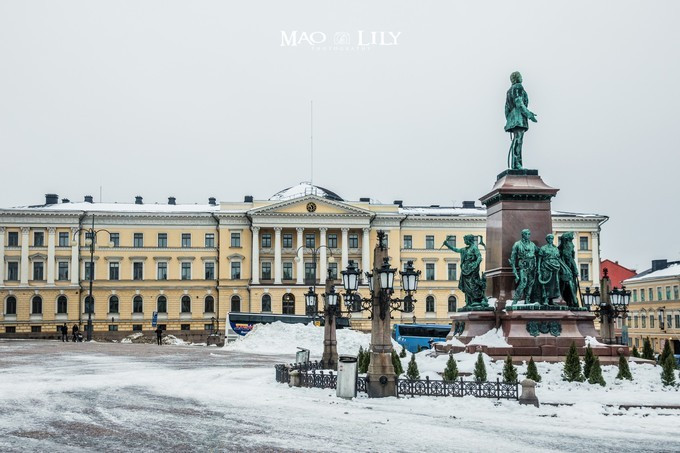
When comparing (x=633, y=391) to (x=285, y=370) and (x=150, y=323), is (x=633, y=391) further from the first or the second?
(x=150, y=323)

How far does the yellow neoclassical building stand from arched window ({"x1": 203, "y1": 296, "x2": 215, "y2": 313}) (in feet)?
0.37

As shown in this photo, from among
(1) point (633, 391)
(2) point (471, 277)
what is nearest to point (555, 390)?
(1) point (633, 391)

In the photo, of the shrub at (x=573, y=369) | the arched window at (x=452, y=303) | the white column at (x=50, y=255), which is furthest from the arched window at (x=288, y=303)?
the shrub at (x=573, y=369)

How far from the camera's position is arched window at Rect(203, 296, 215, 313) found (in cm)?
8506

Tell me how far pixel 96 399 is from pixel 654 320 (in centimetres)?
7639

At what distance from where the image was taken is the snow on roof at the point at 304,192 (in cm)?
9081

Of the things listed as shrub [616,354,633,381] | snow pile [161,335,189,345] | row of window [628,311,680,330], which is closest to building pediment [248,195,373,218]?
snow pile [161,335,189,345]

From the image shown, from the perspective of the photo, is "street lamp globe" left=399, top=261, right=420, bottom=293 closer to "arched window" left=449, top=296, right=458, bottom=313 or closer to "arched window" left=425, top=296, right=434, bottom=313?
"arched window" left=425, top=296, right=434, bottom=313

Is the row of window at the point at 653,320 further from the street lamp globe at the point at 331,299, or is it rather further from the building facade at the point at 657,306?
the street lamp globe at the point at 331,299

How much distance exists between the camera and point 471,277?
2519 cm

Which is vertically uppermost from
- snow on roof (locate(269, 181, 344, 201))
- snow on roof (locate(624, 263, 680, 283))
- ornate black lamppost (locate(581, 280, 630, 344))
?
snow on roof (locate(269, 181, 344, 201))

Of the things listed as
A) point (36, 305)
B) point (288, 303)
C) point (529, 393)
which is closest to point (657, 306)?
point (288, 303)

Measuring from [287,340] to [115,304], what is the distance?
34.1 meters

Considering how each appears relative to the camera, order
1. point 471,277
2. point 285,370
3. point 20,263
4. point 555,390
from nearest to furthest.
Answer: point 555,390 < point 285,370 < point 471,277 < point 20,263
